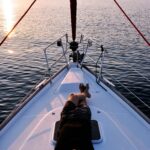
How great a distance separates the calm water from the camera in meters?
18.1

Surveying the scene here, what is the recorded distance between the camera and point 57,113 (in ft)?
26.3

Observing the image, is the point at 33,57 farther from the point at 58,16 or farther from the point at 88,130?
the point at 58,16

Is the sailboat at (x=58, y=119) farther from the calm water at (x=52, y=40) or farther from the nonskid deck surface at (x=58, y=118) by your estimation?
the calm water at (x=52, y=40)

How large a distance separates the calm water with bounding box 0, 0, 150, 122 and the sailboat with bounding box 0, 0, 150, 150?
3121 mm

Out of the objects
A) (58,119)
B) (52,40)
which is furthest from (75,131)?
(52,40)

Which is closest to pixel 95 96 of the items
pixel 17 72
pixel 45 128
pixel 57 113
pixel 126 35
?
pixel 57 113

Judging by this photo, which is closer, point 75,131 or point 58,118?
point 75,131

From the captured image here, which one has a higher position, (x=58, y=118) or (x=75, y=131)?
(x=75, y=131)

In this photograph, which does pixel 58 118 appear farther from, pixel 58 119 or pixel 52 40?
pixel 52 40

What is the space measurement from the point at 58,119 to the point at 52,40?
24.5 m

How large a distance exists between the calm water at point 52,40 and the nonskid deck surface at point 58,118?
322 cm

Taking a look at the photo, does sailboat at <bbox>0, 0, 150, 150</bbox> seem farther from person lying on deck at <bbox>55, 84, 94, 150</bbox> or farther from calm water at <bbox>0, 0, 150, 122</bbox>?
calm water at <bbox>0, 0, 150, 122</bbox>

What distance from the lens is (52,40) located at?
31.7 meters

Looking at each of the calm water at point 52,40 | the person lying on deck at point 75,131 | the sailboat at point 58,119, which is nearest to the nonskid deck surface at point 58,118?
the sailboat at point 58,119
